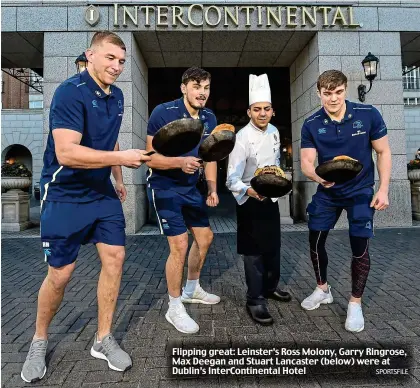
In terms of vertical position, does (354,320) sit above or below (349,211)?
below

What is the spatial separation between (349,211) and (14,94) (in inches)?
1512

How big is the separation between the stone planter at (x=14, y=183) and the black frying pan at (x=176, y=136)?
9.55m

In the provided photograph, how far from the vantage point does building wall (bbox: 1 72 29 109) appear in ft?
106

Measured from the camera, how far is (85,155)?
80.7 inches

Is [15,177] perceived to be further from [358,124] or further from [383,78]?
[383,78]

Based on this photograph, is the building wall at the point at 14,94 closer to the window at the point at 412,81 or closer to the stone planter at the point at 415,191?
the stone planter at the point at 415,191

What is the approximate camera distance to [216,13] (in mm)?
8836

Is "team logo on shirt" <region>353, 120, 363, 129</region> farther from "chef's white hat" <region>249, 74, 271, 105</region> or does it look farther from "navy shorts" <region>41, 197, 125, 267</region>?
"navy shorts" <region>41, 197, 125, 267</region>

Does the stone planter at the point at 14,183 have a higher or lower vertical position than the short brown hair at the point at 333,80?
lower

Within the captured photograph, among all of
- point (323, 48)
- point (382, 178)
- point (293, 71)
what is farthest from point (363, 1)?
point (382, 178)

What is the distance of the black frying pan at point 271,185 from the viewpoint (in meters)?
2.65

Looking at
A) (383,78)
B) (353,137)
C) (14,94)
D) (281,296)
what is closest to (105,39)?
(353,137)

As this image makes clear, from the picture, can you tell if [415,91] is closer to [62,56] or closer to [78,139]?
[62,56]

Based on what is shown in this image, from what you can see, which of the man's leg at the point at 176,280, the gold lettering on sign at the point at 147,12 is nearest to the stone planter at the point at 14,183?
the gold lettering on sign at the point at 147,12
